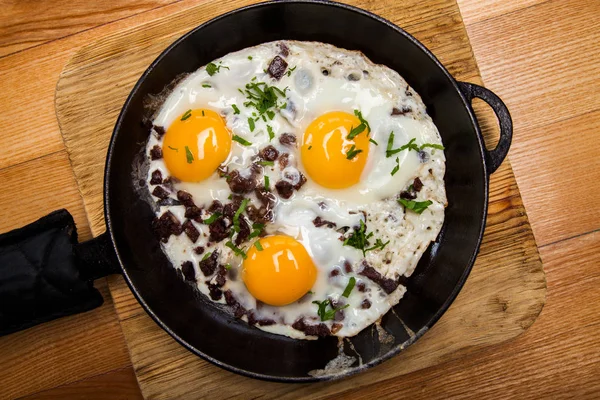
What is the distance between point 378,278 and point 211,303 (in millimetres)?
986

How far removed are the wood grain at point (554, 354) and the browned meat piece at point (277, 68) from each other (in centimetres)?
191

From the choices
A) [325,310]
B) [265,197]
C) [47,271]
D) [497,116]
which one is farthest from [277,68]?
[47,271]

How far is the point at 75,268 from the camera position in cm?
275

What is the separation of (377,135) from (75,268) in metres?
1.82

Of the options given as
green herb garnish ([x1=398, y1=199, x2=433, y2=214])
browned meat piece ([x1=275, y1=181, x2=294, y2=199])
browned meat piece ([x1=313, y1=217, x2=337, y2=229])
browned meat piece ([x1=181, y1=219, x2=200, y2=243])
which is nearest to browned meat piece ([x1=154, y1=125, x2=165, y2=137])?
browned meat piece ([x1=181, y1=219, x2=200, y2=243])

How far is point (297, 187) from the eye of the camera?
8.93 ft

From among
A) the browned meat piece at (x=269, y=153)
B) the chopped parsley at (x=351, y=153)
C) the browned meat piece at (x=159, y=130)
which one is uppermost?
the browned meat piece at (x=159, y=130)

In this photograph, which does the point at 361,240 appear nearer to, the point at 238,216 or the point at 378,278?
the point at 378,278

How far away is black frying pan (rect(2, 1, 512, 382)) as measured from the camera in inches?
103

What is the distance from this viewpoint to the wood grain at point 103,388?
310 cm

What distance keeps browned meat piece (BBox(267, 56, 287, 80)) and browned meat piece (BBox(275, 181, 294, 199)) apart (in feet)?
1.95

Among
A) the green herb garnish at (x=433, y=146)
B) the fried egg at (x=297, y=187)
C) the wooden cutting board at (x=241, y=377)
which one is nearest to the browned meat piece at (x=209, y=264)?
the fried egg at (x=297, y=187)

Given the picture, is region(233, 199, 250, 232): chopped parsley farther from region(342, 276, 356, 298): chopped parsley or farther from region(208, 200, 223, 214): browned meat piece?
region(342, 276, 356, 298): chopped parsley

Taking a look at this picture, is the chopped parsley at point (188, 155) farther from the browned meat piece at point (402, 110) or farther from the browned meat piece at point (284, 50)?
the browned meat piece at point (402, 110)
